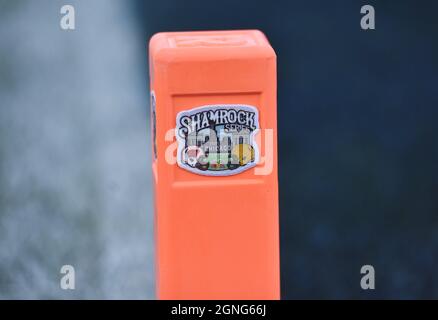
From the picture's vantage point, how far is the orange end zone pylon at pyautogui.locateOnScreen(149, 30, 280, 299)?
13.3 ft

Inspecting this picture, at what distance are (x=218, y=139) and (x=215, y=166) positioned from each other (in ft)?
0.37

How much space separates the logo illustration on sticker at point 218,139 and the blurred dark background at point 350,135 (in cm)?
85

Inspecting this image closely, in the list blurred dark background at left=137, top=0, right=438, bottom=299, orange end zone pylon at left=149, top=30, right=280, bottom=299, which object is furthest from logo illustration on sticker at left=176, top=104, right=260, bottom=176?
blurred dark background at left=137, top=0, right=438, bottom=299

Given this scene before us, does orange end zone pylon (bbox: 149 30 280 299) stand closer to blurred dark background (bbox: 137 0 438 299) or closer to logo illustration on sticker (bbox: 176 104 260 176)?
logo illustration on sticker (bbox: 176 104 260 176)

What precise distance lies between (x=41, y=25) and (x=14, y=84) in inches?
12.5

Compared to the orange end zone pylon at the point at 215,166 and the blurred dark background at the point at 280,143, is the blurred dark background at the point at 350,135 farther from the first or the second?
the orange end zone pylon at the point at 215,166

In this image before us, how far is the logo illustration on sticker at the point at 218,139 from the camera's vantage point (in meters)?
4.09

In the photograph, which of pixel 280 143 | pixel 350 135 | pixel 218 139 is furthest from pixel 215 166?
pixel 350 135

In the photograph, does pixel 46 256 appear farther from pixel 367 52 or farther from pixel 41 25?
pixel 367 52

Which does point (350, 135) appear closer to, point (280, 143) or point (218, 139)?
point (280, 143)

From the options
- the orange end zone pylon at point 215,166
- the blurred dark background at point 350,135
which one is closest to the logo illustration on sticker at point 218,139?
the orange end zone pylon at point 215,166

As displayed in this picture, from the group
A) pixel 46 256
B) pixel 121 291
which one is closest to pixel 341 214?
pixel 121 291

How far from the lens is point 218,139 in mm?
4125

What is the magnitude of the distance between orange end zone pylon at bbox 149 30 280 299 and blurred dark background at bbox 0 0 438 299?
649mm
